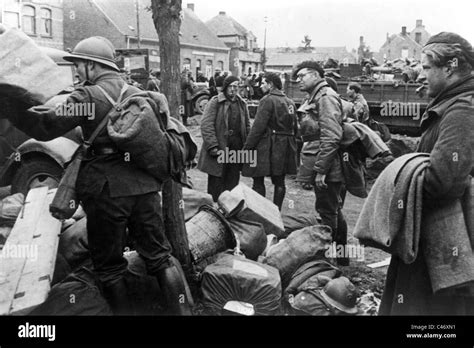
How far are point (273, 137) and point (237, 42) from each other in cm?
2882

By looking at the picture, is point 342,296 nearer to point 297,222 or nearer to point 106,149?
point 297,222

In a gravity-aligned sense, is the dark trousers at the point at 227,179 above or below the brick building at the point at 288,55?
below

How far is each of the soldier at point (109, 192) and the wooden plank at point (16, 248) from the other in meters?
0.57

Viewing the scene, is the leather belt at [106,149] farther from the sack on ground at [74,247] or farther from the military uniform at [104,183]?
the sack on ground at [74,247]

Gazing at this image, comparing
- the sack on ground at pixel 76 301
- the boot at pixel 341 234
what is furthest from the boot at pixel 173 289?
the boot at pixel 341 234

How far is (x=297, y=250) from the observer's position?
14.8 ft

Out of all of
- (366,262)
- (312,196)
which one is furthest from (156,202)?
(312,196)

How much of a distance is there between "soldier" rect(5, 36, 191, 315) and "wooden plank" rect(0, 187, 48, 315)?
0.57 meters

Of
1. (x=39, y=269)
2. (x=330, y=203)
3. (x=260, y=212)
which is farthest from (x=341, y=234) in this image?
(x=39, y=269)

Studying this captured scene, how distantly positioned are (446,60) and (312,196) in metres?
6.16

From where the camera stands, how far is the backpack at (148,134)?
3246mm

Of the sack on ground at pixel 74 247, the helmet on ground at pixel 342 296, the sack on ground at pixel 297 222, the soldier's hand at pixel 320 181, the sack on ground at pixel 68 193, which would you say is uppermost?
the sack on ground at pixel 68 193

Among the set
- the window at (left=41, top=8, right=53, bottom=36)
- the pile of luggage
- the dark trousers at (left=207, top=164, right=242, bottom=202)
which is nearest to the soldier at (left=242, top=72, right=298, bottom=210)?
the dark trousers at (left=207, top=164, right=242, bottom=202)
